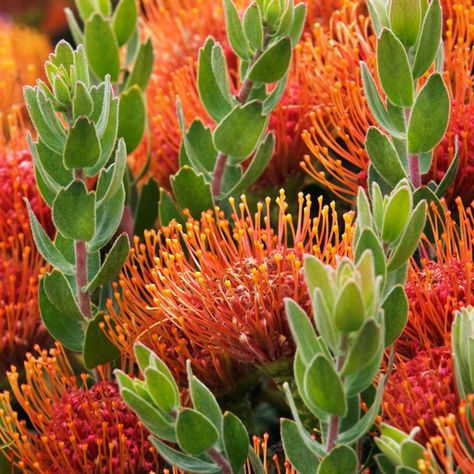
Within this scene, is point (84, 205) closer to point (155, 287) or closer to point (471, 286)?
point (155, 287)

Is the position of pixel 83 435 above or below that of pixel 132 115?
below

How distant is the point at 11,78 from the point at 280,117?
49cm

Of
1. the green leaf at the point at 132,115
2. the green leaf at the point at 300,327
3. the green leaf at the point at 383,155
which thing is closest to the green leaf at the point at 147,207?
the green leaf at the point at 132,115

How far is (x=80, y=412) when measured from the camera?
75cm

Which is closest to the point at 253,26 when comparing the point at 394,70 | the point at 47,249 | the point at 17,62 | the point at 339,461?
the point at 394,70

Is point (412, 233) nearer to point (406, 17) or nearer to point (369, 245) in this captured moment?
point (369, 245)

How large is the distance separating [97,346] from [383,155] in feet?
0.83

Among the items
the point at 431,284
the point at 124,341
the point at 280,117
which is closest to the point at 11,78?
the point at 280,117

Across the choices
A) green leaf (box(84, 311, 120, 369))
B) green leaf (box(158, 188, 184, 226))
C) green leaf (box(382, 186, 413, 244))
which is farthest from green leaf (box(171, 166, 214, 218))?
green leaf (box(382, 186, 413, 244))

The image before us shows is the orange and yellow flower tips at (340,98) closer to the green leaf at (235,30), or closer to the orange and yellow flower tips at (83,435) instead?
the green leaf at (235,30)

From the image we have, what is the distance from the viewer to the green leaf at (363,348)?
0.53 m

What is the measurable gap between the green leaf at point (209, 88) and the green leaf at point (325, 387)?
12.2 inches

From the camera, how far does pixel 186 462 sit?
0.64 m

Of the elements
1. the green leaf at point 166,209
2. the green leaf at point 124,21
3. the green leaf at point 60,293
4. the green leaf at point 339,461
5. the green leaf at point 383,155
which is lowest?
the green leaf at point 339,461
